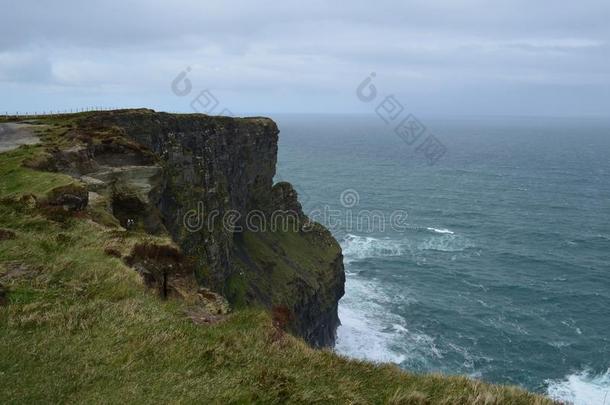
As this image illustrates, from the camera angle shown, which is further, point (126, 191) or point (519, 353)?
point (519, 353)

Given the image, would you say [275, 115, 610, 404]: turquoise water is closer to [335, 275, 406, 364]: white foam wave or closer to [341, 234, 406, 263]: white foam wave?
[335, 275, 406, 364]: white foam wave

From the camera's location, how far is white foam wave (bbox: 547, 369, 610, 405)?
4825 cm

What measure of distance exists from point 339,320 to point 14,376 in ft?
203

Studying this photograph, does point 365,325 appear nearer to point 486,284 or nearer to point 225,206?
point 486,284

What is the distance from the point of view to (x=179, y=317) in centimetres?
1521

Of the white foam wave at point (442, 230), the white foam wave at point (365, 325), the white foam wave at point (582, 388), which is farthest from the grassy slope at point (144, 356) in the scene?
the white foam wave at point (442, 230)

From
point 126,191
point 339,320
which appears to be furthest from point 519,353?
point 126,191

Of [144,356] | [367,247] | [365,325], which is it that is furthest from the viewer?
[367,247]

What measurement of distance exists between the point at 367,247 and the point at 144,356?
287ft

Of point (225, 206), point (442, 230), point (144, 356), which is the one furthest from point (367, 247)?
point (144, 356)

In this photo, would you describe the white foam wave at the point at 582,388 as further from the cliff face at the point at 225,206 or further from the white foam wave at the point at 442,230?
the white foam wave at the point at 442,230

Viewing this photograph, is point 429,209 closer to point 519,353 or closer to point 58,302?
point 519,353

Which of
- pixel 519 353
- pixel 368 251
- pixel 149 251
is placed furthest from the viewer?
pixel 368 251

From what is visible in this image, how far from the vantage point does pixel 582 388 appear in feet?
166
